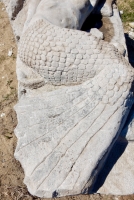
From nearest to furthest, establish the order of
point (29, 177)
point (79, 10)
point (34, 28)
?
point (29, 177), point (34, 28), point (79, 10)

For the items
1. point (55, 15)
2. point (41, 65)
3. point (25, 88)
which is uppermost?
point (55, 15)

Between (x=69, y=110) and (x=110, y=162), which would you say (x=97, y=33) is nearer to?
(x=69, y=110)

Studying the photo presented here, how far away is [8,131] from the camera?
117 inches

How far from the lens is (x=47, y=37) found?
2229 mm

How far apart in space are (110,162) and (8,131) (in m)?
1.25

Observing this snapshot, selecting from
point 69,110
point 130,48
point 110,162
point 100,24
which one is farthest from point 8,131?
point 130,48

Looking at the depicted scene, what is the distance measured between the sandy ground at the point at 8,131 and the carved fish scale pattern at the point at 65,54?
894mm

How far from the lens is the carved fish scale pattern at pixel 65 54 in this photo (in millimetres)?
2162

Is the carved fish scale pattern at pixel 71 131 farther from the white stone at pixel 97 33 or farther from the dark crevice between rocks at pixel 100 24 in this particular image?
the dark crevice between rocks at pixel 100 24

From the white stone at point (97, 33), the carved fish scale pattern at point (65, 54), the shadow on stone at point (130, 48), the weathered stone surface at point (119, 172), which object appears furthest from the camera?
the shadow on stone at point (130, 48)

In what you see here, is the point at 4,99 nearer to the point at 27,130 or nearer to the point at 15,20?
the point at 15,20

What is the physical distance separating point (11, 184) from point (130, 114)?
118cm

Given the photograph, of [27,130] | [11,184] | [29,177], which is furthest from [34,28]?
[11,184]

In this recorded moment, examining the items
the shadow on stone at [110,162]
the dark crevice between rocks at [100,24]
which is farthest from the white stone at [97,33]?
the shadow on stone at [110,162]
